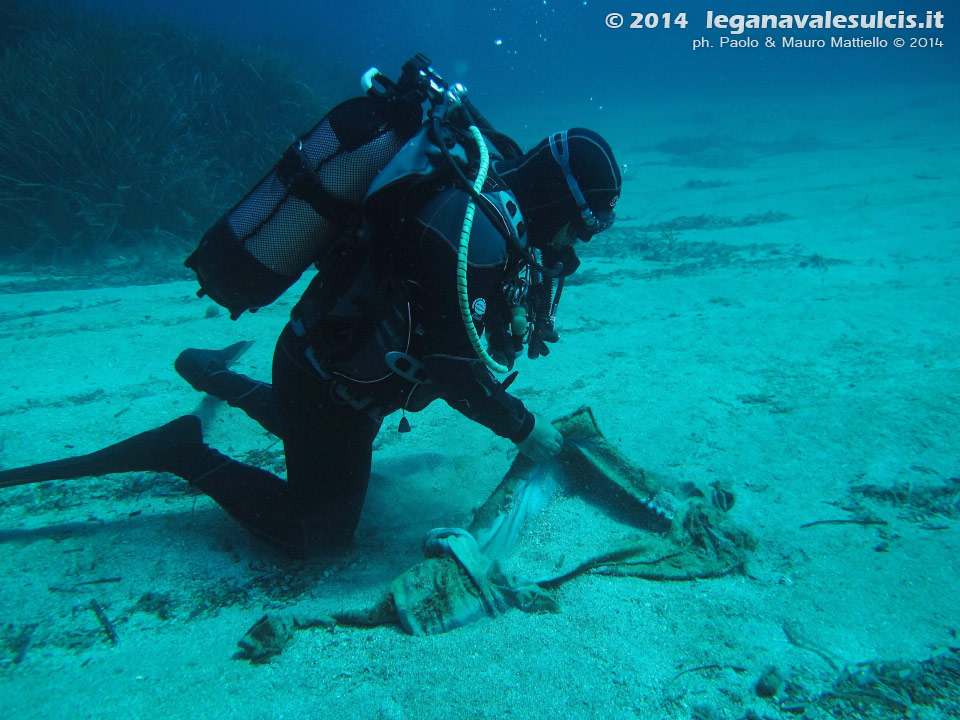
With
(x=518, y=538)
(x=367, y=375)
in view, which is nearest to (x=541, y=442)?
(x=518, y=538)

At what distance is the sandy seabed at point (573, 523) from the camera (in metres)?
1.82

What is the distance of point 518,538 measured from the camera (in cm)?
275

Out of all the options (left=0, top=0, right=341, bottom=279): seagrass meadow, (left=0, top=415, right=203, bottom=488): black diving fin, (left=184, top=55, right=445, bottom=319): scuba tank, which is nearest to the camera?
(left=184, top=55, right=445, bottom=319): scuba tank

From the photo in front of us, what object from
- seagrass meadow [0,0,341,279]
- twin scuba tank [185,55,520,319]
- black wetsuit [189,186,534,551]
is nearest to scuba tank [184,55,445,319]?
twin scuba tank [185,55,520,319]

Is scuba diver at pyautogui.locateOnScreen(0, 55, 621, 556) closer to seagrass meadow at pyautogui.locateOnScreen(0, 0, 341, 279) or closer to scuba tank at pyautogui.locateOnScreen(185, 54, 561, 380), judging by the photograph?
scuba tank at pyautogui.locateOnScreen(185, 54, 561, 380)

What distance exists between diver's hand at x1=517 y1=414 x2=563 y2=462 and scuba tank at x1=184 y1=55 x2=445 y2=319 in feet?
4.39

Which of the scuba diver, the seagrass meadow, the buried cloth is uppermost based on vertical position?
the seagrass meadow

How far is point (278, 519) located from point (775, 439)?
127 inches

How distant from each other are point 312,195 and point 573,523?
2183 millimetres

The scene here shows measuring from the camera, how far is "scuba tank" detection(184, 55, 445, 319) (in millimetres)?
2201

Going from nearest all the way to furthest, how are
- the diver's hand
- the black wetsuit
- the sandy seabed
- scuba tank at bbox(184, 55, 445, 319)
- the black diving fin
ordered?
the sandy seabed → the black wetsuit → scuba tank at bbox(184, 55, 445, 319) → the diver's hand → the black diving fin

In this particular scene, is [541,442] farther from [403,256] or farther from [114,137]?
[114,137]

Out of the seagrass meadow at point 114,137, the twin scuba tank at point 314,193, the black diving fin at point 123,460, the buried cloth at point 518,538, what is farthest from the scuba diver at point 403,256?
the seagrass meadow at point 114,137

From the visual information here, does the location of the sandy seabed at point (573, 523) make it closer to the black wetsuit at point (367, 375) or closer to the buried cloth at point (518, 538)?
the buried cloth at point (518, 538)
